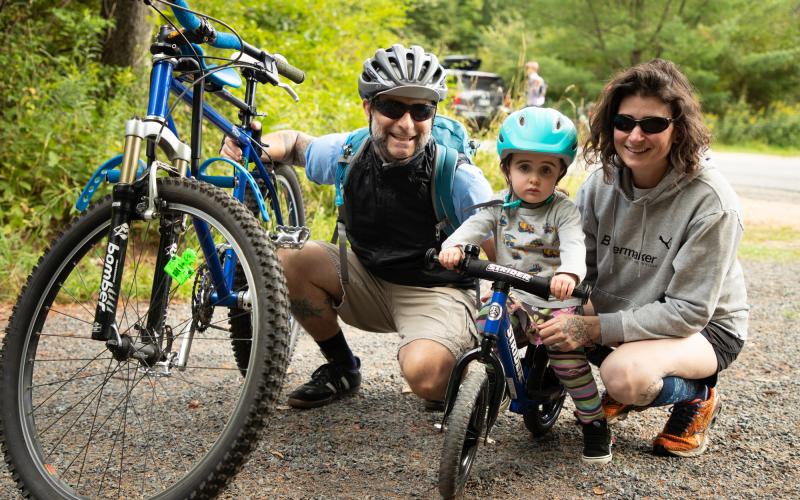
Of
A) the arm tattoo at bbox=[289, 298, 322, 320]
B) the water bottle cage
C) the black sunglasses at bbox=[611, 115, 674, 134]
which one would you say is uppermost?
the black sunglasses at bbox=[611, 115, 674, 134]

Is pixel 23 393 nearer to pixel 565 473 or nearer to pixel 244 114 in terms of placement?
pixel 244 114

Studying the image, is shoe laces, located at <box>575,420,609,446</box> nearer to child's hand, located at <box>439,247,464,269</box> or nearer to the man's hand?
child's hand, located at <box>439,247,464,269</box>

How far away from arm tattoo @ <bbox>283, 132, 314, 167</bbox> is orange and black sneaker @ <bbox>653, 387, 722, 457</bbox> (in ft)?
6.30

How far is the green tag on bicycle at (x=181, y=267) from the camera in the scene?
243 cm

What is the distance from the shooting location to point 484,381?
2625 millimetres

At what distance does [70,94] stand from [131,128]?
3.80 m

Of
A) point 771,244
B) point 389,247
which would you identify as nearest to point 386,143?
point 389,247

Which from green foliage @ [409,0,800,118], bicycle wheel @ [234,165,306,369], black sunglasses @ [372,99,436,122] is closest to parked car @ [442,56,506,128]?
bicycle wheel @ [234,165,306,369]

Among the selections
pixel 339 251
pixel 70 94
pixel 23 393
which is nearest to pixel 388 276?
pixel 339 251

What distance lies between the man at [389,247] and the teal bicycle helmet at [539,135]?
35 cm

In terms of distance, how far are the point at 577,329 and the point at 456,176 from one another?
2.50ft

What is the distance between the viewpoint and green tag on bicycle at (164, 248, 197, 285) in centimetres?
243

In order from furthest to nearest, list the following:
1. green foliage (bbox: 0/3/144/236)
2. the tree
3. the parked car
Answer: the parked car < the tree < green foliage (bbox: 0/3/144/236)

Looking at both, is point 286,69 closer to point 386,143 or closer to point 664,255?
point 386,143
